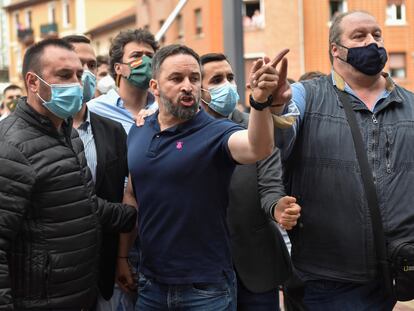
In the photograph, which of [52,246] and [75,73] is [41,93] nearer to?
[75,73]

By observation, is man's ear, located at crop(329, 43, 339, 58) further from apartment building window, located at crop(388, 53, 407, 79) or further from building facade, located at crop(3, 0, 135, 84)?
building facade, located at crop(3, 0, 135, 84)

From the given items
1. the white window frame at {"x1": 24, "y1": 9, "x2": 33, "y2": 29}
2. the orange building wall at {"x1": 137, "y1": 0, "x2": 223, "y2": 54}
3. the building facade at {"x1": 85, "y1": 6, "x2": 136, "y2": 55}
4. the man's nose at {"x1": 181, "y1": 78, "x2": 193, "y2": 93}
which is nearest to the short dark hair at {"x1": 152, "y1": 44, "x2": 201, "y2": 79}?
the man's nose at {"x1": 181, "y1": 78, "x2": 193, "y2": 93}

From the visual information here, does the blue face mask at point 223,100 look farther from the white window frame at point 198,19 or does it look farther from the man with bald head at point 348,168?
the white window frame at point 198,19

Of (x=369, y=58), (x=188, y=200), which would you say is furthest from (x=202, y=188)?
(x=369, y=58)

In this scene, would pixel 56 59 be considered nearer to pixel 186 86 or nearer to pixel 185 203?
pixel 186 86

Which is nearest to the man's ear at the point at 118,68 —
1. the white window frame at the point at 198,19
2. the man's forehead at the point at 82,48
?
the man's forehead at the point at 82,48

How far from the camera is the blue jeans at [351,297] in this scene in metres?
3.81

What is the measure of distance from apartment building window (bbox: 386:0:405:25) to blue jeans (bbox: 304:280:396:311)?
33139mm

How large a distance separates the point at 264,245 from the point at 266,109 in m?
1.25

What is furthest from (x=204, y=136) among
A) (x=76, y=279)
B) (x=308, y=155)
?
A: (x=76, y=279)

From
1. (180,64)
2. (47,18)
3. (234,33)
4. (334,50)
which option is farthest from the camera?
(47,18)

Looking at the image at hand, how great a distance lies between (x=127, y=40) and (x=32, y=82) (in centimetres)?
155

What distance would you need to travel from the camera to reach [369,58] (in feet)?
12.5

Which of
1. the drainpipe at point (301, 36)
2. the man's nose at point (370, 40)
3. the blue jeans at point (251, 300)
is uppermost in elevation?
the drainpipe at point (301, 36)
